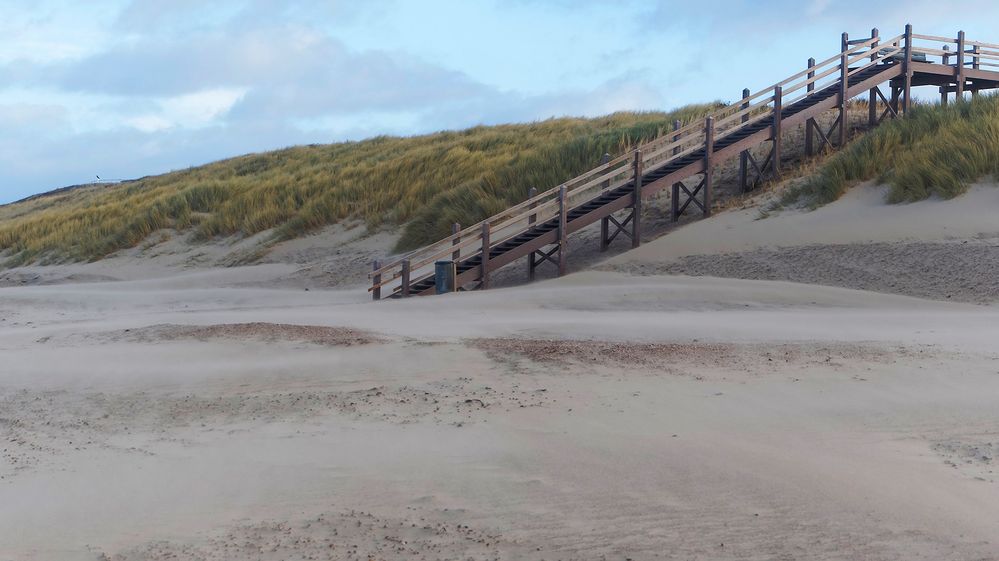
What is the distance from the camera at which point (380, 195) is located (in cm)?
2691

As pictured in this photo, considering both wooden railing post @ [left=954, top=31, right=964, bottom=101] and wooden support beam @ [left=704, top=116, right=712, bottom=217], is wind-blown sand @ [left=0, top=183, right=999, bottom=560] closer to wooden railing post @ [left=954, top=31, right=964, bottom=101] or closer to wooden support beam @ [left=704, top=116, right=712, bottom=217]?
wooden support beam @ [left=704, top=116, right=712, bottom=217]

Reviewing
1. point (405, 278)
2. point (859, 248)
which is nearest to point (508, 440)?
point (405, 278)

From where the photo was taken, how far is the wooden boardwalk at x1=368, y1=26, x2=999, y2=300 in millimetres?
17797

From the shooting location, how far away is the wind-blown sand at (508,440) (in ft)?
16.9

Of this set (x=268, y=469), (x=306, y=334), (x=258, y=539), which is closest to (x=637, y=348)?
(x=306, y=334)

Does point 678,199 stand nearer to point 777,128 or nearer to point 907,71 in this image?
point 777,128

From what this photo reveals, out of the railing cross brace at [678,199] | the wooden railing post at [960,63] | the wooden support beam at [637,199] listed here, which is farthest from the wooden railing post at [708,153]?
the wooden railing post at [960,63]

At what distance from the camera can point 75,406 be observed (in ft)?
27.2

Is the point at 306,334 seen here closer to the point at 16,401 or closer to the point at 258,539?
the point at 16,401

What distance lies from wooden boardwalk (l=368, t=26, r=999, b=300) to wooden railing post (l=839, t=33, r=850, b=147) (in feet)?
0.07

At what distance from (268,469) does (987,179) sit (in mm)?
14745

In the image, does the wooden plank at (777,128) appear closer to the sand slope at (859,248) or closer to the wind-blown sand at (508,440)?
the sand slope at (859,248)

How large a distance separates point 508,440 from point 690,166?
13.4m

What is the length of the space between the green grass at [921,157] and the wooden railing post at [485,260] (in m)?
5.80
